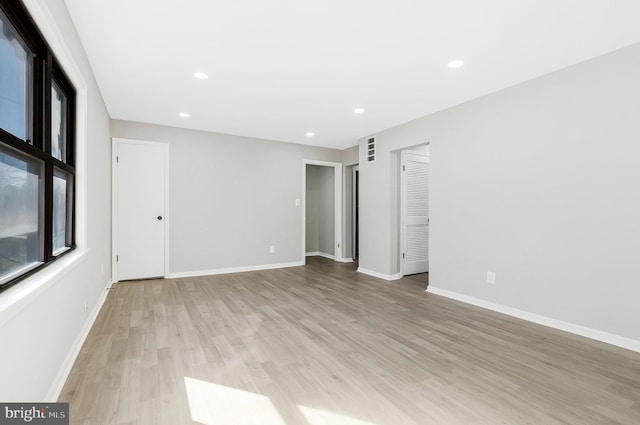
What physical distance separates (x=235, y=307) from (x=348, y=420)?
216 centimetres

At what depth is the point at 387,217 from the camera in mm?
4898

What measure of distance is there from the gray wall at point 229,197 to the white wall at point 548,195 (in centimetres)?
280

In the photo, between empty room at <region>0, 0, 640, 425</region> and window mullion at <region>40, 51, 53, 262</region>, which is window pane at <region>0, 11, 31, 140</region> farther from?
window mullion at <region>40, 51, 53, 262</region>

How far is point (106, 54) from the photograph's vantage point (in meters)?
2.65

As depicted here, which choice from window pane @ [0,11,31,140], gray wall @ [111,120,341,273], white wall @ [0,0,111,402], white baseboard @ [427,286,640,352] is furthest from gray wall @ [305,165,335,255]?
window pane @ [0,11,31,140]

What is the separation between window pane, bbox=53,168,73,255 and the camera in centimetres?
220

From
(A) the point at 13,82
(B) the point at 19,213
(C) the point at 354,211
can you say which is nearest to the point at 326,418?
(B) the point at 19,213

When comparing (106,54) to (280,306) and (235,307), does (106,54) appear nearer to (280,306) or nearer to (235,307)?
(235,307)

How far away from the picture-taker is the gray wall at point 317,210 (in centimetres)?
716

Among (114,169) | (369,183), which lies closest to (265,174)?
(369,183)

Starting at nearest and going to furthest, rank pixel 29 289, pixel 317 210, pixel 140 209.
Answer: pixel 29 289, pixel 140 209, pixel 317 210

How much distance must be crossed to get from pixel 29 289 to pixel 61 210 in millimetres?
1322

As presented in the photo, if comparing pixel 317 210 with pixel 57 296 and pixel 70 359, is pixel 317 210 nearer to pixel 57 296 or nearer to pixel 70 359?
pixel 70 359

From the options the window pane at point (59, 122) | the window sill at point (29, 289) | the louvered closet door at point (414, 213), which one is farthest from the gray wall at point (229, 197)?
the window sill at point (29, 289)
